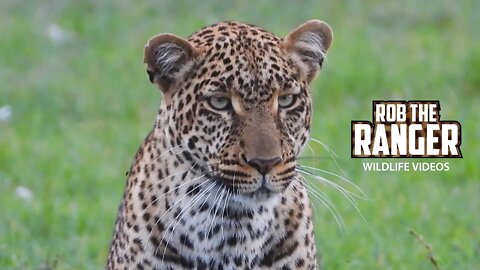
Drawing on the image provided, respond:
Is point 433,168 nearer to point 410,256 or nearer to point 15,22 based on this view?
point 410,256

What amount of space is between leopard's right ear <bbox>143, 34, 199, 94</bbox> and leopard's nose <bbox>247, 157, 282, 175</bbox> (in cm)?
57

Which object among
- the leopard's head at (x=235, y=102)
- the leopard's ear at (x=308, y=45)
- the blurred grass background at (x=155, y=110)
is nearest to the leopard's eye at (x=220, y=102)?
the leopard's head at (x=235, y=102)

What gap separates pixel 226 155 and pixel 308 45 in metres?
0.71

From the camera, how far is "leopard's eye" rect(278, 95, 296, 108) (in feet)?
21.7

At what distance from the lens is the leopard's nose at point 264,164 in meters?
6.43

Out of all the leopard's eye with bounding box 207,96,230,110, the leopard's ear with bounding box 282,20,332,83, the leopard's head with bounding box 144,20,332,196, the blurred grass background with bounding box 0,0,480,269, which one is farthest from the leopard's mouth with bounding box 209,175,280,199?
the blurred grass background with bounding box 0,0,480,269

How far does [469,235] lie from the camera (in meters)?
10.3

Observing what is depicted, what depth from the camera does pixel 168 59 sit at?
6.73 meters

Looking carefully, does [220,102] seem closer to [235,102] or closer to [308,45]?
[235,102]

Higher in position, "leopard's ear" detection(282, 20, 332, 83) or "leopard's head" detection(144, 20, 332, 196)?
"leopard's ear" detection(282, 20, 332, 83)

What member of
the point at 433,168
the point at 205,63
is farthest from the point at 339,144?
the point at 205,63

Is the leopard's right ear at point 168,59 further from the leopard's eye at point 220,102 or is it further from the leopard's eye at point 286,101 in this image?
the leopard's eye at point 286,101

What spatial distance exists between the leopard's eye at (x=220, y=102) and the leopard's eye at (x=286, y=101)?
0.72ft

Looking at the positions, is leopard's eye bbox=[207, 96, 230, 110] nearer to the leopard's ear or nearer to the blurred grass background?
the leopard's ear
